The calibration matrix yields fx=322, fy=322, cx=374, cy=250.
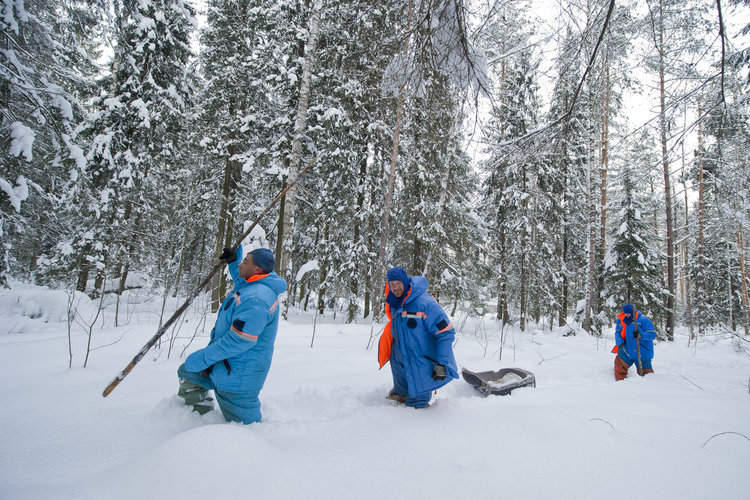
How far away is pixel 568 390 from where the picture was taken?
4207 millimetres

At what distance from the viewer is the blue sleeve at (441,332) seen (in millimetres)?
3174

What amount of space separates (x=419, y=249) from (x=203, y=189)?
10.2 meters

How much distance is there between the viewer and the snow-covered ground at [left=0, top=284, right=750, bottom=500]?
1.81m

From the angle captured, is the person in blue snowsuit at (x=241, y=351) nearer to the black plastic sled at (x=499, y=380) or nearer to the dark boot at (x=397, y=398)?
the dark boot at (x=397, y=398)

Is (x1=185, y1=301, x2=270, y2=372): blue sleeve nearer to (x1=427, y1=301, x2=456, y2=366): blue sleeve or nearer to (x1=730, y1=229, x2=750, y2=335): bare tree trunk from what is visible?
(x1=427, y1=301, x2=456, y2=366): blue sleeve

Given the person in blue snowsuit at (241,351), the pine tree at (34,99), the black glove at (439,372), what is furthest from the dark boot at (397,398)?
the pine tree at (34,99)

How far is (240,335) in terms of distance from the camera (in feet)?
7.75

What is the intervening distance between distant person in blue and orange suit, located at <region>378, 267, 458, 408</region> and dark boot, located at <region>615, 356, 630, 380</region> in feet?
15.7

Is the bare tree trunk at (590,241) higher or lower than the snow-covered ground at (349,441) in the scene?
higher

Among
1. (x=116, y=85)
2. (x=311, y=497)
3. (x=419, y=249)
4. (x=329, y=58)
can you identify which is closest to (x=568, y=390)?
(x=311, y=497)

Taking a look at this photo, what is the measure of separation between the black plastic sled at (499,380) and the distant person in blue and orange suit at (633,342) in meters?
2.66

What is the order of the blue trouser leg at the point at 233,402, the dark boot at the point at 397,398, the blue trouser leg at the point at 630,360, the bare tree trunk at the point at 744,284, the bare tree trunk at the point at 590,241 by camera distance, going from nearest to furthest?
1. the blue trouser leg at the point at 233,402
2. the dark boot at the point at 397,398
3. the blue trouser leg at the point at 630,360
4. the bare tree trunk at the point at 590,241
5. the bare tree trunk at the point at 744,284

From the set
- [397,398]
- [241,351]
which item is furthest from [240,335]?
[397,398]

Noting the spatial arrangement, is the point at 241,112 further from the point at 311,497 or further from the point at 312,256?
the point at 311,497
